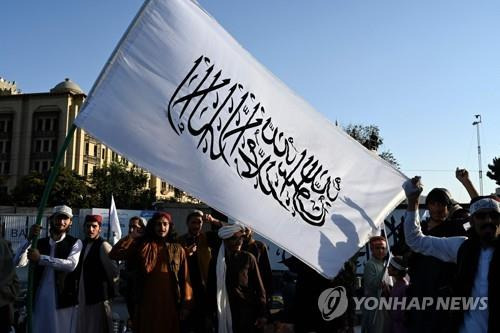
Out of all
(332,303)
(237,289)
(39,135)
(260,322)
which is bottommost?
(260,322)

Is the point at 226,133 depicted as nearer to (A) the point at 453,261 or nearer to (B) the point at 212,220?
(B) the point at 212,220

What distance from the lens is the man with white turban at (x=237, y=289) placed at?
4.87m

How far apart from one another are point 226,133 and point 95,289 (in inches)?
98.8

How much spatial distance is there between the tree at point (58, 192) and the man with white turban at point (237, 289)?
4077cm

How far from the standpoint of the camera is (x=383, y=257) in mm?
5473

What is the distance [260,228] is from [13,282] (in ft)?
6.98

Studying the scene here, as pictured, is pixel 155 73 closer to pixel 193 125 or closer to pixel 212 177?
pixel 193 125

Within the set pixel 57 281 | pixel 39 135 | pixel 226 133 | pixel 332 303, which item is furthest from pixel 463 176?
pixel 39 135

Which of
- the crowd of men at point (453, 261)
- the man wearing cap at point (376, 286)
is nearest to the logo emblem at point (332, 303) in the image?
the man wearing cap at point (376, 286)

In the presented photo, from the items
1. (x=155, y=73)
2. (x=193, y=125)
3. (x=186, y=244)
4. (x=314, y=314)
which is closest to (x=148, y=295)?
(x=186, y=244)

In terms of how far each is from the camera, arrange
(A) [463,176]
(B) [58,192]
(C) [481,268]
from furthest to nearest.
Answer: (B) [58,192], (A) [463,176], (C) [481,268]

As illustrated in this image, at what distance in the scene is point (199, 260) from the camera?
17.4 feet

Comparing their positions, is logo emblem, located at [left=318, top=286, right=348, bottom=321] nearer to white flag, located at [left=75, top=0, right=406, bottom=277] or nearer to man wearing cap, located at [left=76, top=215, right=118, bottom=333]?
white flag, located at [left=75, top=0, right=406, bottom=277]

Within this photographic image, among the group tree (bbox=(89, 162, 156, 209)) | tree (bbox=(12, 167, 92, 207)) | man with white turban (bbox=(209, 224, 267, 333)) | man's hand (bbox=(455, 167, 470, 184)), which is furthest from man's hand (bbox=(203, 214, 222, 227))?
tree (bbox=(89, 162, 156, 209))
